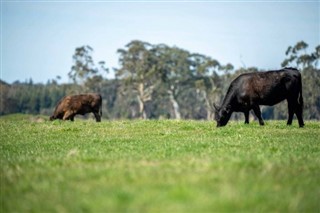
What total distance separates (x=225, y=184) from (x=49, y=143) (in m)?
8.99

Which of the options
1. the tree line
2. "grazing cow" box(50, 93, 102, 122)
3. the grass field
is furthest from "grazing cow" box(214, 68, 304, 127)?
the tree line

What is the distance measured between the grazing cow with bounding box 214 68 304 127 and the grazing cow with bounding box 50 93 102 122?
46.4ft

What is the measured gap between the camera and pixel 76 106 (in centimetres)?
3186

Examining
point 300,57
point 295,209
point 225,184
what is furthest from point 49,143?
point 300,57

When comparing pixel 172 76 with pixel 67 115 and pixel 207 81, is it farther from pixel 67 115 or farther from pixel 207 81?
pixel 67 115

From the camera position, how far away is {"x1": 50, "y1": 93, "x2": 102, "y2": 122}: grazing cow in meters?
31.3

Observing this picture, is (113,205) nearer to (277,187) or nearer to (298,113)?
(277,187)

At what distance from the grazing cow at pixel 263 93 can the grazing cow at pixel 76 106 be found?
14.2 metres

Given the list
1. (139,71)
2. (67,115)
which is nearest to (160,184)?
(67,115)

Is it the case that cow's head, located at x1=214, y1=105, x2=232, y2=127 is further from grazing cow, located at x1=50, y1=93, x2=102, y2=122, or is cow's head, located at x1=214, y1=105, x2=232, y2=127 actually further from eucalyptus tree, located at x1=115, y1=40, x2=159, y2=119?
eucalyptus tree, located at x1=115, y1=40, x2=159, y2=119

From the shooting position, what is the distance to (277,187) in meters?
5.95

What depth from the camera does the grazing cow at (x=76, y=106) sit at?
31.3m

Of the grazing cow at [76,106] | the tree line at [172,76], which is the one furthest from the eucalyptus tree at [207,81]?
the grazing cow at [76,106]

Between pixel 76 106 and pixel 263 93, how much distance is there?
16.4 meters
